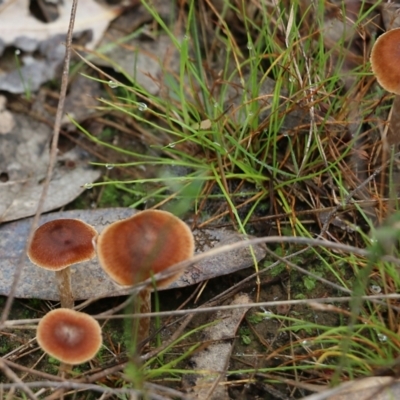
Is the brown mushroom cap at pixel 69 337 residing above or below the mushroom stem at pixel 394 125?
below

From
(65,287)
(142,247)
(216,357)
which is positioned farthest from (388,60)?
(65,287)

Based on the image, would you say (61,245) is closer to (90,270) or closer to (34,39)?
(90,270)

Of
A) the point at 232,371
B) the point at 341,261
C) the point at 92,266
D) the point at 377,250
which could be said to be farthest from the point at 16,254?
the point at 377,250

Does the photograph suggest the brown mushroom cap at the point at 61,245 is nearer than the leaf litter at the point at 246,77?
Yes

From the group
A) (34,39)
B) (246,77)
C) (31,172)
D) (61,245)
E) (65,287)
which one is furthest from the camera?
(34,39)

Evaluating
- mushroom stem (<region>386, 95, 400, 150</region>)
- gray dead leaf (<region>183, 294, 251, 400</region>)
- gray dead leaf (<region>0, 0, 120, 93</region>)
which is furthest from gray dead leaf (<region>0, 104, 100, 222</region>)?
mushroom stem (<region>386, 95, 400, 150</region>)

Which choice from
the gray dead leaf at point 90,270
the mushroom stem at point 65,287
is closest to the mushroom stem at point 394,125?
the gray dead leaf at point 90,270

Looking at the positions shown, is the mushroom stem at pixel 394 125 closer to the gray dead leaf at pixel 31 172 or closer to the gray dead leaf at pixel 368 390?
the gray dead leaf at pixel 368 390
